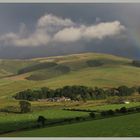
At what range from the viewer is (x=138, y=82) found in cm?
2423

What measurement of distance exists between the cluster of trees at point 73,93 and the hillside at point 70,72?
189mm

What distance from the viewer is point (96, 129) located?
22984 mm

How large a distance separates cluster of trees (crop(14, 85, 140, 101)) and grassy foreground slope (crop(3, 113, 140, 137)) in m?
1.15

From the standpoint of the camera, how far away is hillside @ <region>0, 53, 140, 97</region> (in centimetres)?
2419

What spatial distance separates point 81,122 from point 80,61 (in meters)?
2.48

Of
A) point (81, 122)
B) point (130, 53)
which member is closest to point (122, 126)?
point (81, 122)

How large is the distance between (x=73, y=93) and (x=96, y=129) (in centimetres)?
190

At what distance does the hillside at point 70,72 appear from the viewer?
2419 centimetres

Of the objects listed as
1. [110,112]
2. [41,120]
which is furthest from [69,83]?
[110,112]

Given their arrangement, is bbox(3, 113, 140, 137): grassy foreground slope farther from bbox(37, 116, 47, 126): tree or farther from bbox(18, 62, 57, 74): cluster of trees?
bbox(18, 62, 57, 74): cluster of trees

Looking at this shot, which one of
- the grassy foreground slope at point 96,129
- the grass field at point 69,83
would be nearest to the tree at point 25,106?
the grass field at point 69,83

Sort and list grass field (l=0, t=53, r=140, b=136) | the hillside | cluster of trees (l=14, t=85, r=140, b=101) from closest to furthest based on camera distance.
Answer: grass field (l=0, t=53, r=140, b=136) < cluster of trees (l=14, t=85, r=140, b=101) < the hillside

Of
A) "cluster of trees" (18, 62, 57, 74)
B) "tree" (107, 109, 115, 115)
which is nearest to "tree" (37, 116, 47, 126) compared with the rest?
"cluster of trees" (18, 62, 57, 74)

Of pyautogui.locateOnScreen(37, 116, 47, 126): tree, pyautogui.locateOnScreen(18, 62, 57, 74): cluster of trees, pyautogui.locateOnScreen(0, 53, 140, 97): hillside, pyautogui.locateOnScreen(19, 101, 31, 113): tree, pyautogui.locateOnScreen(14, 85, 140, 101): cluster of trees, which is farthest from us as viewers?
pyautogui.locateOnScreen(18, 62, 57, 74): cluster of trees
